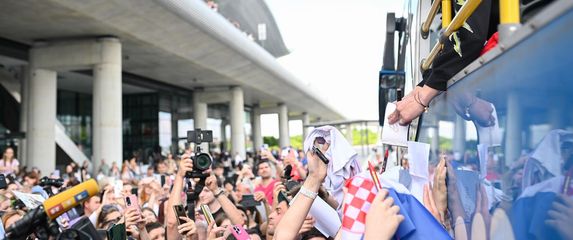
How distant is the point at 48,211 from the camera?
64.6 inches

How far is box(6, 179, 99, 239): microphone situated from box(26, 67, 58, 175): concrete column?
22488 millimetres

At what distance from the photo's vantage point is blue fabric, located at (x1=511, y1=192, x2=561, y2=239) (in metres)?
1.32

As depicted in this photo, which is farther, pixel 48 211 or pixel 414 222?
pixel 414 222

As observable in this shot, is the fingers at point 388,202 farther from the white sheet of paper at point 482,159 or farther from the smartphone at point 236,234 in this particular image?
the smartphone at point 236,234

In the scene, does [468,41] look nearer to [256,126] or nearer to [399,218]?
[399,218]

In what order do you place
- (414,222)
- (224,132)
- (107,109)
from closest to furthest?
(414,222), (107,109), (224,132)

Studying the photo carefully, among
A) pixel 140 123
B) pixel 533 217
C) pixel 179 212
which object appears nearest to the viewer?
pixel 533 217

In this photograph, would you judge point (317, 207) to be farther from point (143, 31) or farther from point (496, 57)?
point (143, 31)

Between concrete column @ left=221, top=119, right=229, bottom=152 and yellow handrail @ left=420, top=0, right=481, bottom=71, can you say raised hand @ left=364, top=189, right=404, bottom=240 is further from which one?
concrete column @ left=221, top=119, right=229, bottom=152

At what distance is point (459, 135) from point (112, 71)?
72.2ft

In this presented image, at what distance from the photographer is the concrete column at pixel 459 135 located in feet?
6.98

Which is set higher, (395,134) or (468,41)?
(468,41)

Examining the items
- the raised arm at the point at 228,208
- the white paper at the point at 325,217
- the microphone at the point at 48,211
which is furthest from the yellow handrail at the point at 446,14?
the raised arm at the point at 228,208

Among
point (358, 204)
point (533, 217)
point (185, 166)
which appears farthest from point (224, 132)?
point (533, 217)
